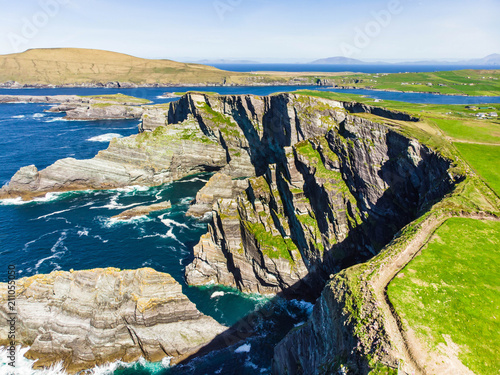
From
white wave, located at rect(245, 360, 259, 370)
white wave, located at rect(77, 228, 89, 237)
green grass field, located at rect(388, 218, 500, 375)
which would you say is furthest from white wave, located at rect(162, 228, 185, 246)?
green grass field, located at rect(388, 218, 500, 375)

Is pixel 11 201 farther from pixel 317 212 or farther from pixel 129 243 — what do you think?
pixel 317 212

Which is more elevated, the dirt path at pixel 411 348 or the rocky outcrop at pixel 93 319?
the dirt path at pixel 411 348

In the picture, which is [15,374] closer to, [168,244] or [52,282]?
[52,282]

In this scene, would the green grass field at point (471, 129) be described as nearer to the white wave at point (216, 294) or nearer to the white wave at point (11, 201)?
the white wave at point (216, 294)

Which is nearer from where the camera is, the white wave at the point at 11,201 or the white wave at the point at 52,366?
the white wave at the point at 52,366

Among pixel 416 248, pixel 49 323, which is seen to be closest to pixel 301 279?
pixel 416 248

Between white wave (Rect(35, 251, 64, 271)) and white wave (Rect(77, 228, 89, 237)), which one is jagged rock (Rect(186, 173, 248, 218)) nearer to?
white wave (Rect(77, 228, 89, 237))

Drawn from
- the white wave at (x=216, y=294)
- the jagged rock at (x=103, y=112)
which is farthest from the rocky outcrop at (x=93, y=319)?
the jagged rock at (x=103, y=112)
